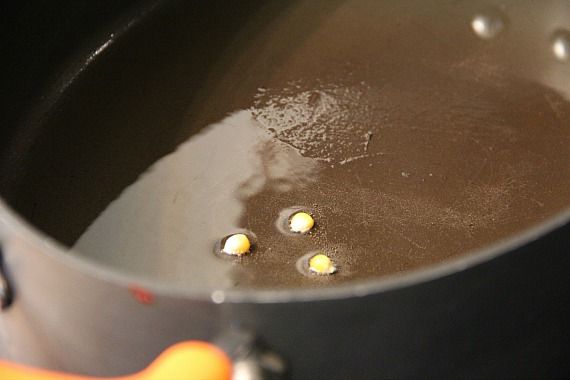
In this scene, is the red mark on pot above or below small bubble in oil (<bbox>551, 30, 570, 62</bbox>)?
above

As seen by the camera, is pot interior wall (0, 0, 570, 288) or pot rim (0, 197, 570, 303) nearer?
pot rim (0, 197, 570, 303)

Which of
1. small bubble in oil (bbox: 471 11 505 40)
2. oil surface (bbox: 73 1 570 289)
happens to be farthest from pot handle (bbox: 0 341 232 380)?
small bubble in oil (bbox: 471 11 505 40)

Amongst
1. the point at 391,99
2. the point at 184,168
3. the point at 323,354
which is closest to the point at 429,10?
the point at 391,99

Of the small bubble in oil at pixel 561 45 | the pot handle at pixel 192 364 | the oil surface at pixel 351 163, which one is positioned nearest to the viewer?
the pot handle at pixel 192 364

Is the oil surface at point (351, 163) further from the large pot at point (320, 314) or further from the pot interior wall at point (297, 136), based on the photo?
the large pot at point (320, 314)

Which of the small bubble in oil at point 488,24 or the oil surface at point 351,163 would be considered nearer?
the oil surface at point 351,163

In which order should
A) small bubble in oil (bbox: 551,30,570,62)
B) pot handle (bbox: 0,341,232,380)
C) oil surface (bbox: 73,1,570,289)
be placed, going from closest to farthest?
pot handle (bbox: 0,341,232,380) < oil surface (bbox: 73,1,570,289) < small bubble in oil (bbox: 551,30,570,62)

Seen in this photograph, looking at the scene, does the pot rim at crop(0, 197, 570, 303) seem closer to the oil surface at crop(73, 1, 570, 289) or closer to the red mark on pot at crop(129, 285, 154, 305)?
the red mark on pot at crop(129, 285, 154, 305)

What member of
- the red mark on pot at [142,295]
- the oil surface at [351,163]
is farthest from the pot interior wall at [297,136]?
the red mark on pot at [142,295]
